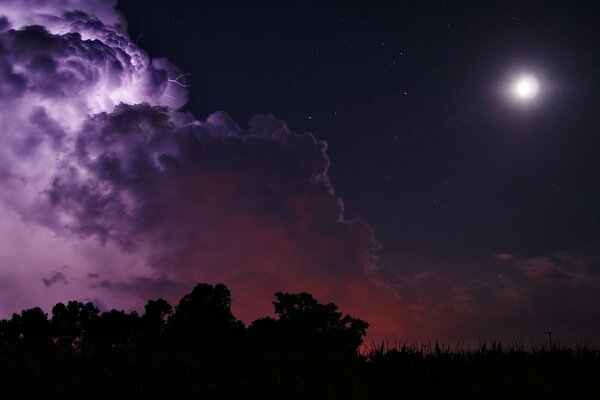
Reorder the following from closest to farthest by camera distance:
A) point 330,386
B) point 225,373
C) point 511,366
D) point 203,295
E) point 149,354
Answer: point 330,386 → point 225,373 → point 149,354 → point 511,366 → point 203,295

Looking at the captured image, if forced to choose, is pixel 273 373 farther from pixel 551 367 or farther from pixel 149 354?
pixel 551 367

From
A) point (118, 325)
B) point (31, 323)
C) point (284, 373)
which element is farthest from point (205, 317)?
point (284, 373)

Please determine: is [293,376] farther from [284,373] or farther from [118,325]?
[118,325]

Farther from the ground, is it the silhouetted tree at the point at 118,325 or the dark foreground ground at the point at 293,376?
the silhouetted tree at the point at 118,325

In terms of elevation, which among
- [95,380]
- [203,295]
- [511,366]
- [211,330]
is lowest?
[95,380]

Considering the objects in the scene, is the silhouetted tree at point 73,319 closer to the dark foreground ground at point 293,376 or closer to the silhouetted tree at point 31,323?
the silhouetted tree at point 31,323

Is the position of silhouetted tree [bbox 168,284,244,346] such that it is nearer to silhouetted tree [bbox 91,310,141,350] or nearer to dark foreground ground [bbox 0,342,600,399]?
silhouetted tree [bbox 91,310,141,350]

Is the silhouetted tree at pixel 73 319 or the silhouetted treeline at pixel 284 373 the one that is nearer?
the silhouetted treeline at pixel 284 373

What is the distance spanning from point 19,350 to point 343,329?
45122 mm

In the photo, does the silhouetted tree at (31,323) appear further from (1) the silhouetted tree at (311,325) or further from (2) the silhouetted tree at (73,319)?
(1) the silhouetted tree at (311,325)

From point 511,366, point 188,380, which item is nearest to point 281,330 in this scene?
point 511,366

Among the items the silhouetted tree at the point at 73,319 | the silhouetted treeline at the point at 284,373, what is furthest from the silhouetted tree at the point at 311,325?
the silhouetted treeline at the point at 284,373

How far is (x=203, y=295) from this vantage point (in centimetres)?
5828

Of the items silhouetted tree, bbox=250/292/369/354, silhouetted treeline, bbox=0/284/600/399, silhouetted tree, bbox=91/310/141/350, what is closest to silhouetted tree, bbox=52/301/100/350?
silhouetted tree, bbox=91/310/141/350
